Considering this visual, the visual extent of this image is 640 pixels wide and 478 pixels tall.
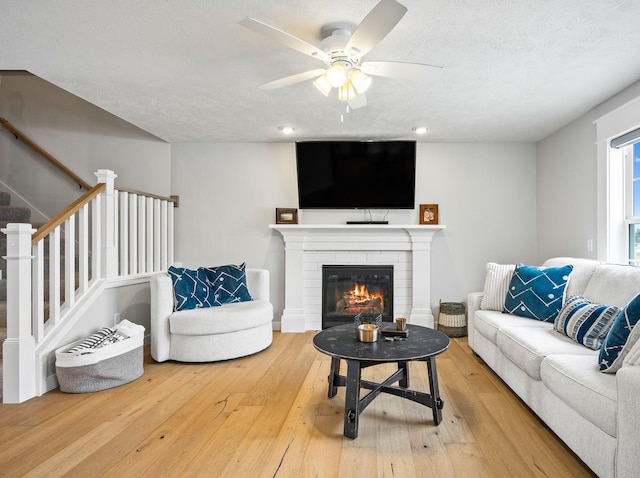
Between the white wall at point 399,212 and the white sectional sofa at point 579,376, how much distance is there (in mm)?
1332

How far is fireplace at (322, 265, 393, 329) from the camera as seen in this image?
479cm

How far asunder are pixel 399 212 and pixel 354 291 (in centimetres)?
112

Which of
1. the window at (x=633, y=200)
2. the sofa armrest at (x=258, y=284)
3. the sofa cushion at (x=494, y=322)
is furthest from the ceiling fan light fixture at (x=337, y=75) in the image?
the window at (x=633, y=200)

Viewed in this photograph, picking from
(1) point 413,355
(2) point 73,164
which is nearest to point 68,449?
(1) point 413,355

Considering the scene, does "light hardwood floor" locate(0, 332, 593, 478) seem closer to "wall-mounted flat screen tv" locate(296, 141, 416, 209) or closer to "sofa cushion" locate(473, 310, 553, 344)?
"sofa cushion" locate(473, 310, 553, 344)

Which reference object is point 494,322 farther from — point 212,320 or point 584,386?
point 212,320

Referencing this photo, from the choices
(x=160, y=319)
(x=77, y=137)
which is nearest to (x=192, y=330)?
(x=160, y=319)

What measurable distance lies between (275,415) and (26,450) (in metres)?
1.30

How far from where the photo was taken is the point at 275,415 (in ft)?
7.95

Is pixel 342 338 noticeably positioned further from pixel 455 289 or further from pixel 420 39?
pixel 455 289

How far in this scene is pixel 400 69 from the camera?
2279mm

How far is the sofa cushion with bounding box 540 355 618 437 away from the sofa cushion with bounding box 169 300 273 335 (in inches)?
91.6

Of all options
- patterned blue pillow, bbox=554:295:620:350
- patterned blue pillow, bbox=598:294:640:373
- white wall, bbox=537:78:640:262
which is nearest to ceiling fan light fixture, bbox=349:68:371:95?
patterned blue pillow, bbox=598:294:640:373

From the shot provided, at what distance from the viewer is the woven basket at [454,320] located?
→ 4429mm
